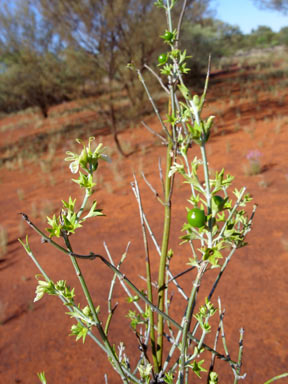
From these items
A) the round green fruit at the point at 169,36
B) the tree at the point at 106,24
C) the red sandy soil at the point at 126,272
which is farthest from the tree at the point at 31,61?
the round green fruit at the point at 169,36

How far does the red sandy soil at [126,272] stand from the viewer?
111 inches

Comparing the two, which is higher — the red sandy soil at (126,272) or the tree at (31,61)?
the tree at (31,61)

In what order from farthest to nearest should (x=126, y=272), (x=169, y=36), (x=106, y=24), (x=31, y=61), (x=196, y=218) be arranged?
1. (x=31, y=61)
2. (x=106, y=24)
3. (x=126, y=272)
4. (x=169, y=36)
5. (x=196, y=218)

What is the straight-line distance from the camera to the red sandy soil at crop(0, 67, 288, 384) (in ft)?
9.29

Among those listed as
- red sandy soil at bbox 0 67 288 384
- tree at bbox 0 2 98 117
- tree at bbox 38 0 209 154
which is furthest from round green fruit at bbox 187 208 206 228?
tree at bbox 0 2 98 117

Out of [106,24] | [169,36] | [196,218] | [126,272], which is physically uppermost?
[106,24]

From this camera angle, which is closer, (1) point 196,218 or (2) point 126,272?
(1) point 196,218

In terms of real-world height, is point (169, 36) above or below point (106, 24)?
below

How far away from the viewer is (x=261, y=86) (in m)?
14.7

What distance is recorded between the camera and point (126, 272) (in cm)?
406

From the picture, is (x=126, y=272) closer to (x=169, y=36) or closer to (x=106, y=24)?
(x=169, y=36)

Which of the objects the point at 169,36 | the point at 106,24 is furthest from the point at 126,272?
the point at 106,24

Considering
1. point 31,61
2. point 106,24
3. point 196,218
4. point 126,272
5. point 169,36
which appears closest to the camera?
point 196,218

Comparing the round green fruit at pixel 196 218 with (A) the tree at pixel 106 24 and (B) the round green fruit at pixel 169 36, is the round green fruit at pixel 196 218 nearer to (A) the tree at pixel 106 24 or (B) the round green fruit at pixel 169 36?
(B) the round green fruit at pixel 169 36
